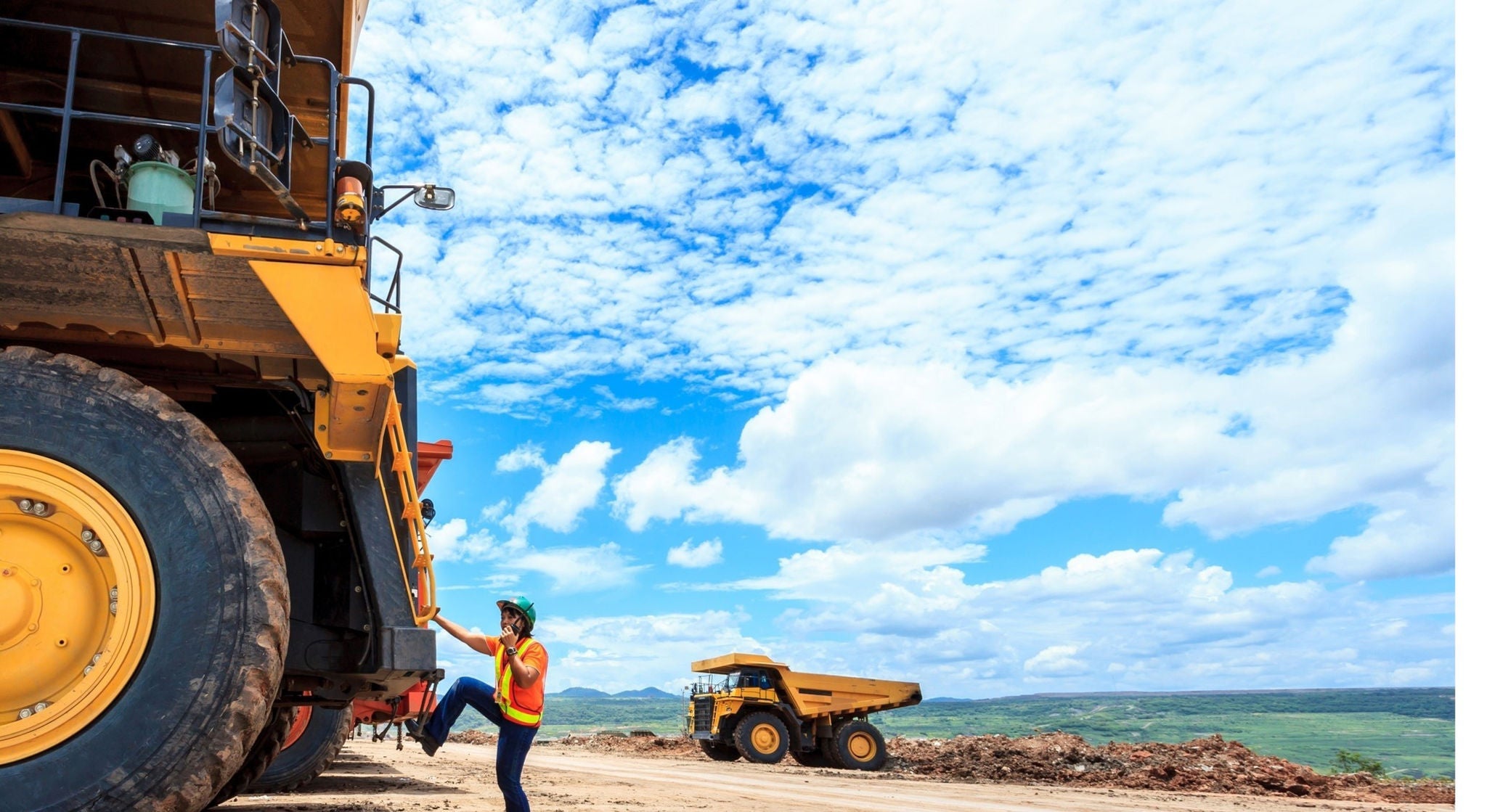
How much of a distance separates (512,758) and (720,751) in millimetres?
21025

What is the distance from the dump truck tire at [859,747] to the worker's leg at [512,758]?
766 inches

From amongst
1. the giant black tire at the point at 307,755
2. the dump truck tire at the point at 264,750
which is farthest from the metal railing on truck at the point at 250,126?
the giant black tire at the point at 307,755

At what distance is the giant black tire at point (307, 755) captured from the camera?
8633 millimetres

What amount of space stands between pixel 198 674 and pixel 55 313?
1635mm

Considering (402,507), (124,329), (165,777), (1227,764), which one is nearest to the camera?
(165,777)

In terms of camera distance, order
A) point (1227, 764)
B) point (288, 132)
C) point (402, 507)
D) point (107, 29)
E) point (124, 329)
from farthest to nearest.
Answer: point (1227, 764) < point (107, 29) < point (402, 507) < point (124, 329) < point (288, 132)

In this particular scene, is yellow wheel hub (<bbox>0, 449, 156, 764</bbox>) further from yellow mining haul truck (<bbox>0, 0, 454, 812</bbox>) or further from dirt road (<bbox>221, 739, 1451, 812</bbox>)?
dirt road (<bbox>221, 739, 1451, 812</bbox>)

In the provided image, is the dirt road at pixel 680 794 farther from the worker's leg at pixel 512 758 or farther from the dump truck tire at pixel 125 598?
the dump truck tire at pixel 125 598

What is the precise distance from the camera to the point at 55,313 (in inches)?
161

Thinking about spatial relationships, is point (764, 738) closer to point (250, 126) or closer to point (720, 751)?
point (720, 751)

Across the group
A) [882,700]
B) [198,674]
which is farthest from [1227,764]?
[198,674]

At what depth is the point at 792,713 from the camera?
24266 mm

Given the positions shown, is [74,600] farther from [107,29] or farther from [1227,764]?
[1227,764]

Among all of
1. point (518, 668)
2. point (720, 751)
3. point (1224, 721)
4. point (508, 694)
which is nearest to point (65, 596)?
point (518, 668)
